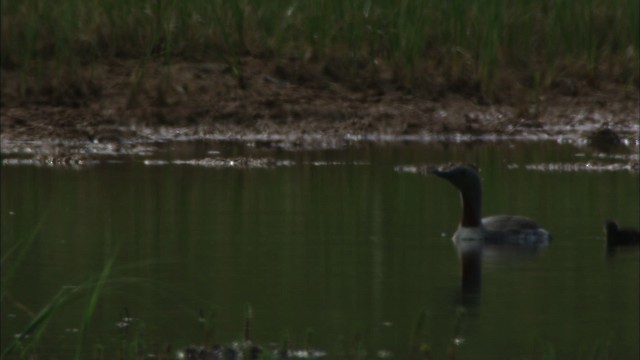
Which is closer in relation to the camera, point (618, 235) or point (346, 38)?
point (618, 235)

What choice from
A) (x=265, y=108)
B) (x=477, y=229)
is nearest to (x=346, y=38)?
(x=265, y=108)

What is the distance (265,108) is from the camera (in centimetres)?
1647

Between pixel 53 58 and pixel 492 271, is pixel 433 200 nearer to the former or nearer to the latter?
pixel 492 271

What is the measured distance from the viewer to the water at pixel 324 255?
8102 mm

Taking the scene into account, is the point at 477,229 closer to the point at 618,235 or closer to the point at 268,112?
the point at 618,235

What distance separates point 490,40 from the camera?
17.4m

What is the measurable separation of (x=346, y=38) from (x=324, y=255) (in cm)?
734

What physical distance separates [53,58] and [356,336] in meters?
9.96

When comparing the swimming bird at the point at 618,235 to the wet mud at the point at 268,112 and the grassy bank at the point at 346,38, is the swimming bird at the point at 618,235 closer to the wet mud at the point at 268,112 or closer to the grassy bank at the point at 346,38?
the wet mud at the point at 268,112

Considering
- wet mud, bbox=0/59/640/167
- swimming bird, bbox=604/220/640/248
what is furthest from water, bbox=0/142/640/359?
wet mud, bbox=0/59/640/167

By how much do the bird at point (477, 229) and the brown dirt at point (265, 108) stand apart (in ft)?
13.7

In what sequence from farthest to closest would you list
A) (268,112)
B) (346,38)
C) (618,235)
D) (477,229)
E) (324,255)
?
1. (346,38)
2. (268,112)
3. (477,229)
4. (618,235)
5. (324,255)

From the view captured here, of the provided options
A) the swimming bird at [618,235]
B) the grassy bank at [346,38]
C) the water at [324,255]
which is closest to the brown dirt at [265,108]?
the grassy bank at [346,38]

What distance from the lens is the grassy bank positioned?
55.7ft
